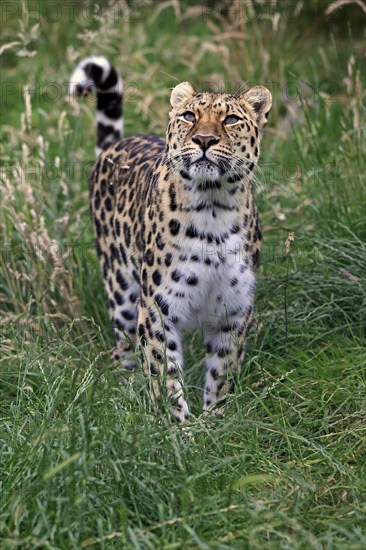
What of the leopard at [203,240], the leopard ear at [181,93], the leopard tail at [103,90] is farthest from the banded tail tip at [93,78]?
Answer: the leopard ear at [181,93]

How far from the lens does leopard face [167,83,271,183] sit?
464 centimetres

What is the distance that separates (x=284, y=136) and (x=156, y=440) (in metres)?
4.20

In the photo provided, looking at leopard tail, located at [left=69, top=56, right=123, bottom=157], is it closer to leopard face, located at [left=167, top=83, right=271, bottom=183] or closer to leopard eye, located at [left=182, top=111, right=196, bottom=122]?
leopard face, located at [left=167, top=83, right=271, bottom=183]

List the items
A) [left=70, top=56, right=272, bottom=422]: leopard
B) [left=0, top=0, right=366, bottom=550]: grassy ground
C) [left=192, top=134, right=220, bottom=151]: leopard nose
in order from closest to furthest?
1. [left=0, top=0, right=366, bottom=550]: grassy ground
2. [left=192, top=134, right=220, bottom=151]: leopard nose
3. [left=70, top=56, right=272, bottom=422]: leopard

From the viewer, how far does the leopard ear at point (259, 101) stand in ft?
16.5

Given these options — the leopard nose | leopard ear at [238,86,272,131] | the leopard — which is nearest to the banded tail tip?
the leopard

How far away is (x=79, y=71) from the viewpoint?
610 cm

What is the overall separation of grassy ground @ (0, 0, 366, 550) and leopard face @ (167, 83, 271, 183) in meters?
0.66

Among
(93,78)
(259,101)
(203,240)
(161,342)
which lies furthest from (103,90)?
(161,342)

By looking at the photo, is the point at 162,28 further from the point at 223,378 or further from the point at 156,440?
the point at 156,440

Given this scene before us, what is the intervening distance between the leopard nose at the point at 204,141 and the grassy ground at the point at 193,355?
2.72 feet

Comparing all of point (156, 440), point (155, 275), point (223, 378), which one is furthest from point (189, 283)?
point (156, 440)

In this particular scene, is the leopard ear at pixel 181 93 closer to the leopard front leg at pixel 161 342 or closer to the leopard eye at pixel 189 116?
the leopard eye at pixel 189 116

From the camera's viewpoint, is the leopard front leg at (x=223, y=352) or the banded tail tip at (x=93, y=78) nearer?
the leopard front leg at (x=223, y=352)
